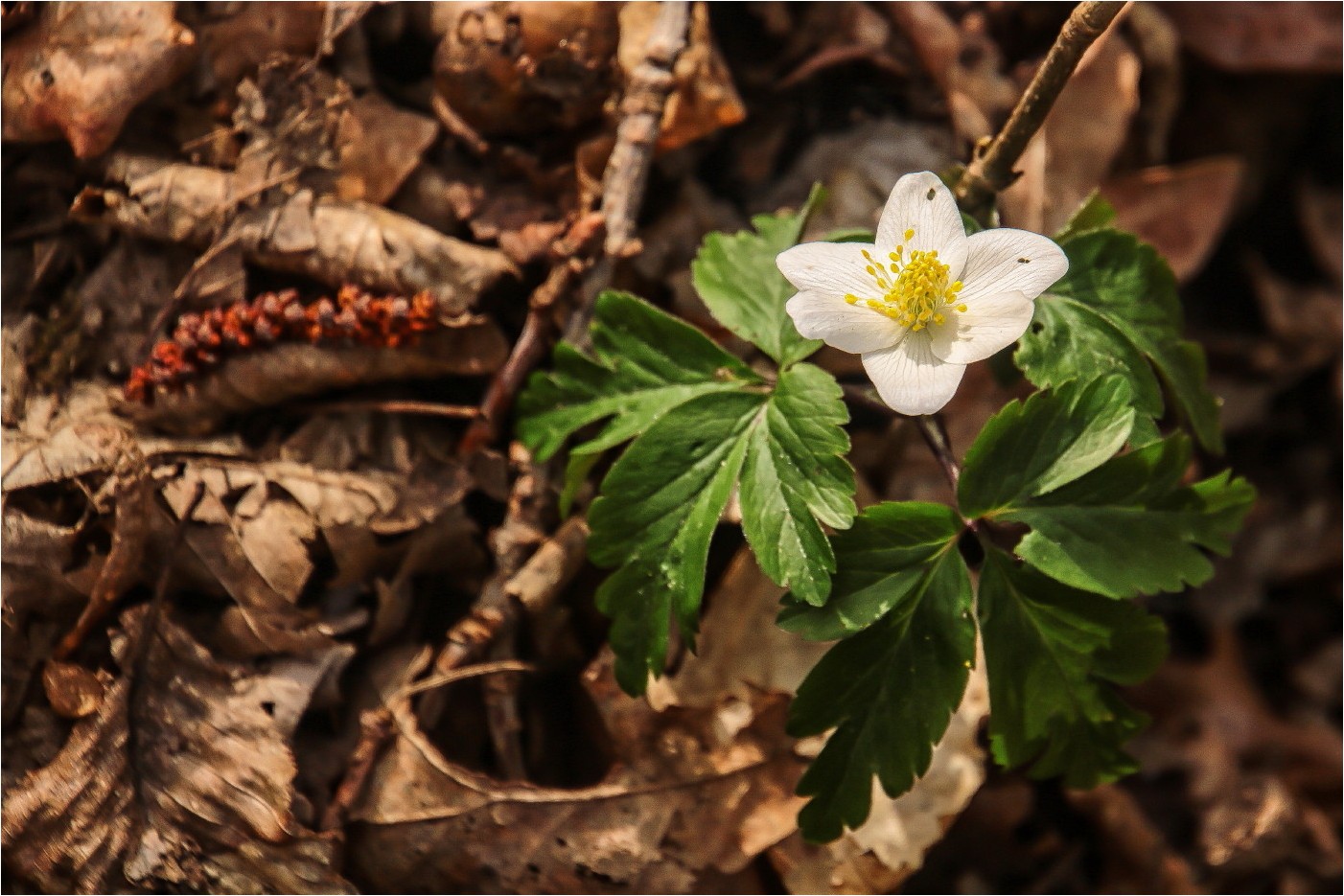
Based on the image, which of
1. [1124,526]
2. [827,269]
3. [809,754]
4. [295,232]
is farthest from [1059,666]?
[295,232]

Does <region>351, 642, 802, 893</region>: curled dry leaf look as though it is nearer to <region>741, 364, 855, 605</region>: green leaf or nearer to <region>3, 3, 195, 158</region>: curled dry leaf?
<region>741, 364, 855, 605</region>: green leaf

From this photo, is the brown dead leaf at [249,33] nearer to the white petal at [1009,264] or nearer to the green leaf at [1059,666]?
the white petal at [1009,264]

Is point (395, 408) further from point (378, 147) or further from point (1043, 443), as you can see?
point (1043, 443)

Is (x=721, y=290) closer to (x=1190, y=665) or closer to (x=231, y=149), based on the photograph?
(x=231, y=149)

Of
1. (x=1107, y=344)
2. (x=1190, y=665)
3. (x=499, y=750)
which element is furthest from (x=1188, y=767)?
(x=499, y=750)

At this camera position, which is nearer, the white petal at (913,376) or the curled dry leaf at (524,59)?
the white petal at (913,376)

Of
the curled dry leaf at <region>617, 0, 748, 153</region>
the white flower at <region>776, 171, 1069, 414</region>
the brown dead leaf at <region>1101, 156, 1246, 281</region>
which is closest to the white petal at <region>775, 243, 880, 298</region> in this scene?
the white flower at <region>776, 171, 1069, 414</region>

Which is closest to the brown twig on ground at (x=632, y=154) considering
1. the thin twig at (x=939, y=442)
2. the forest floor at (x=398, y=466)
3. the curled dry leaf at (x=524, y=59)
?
the forest floor at (x=398, y=466)
